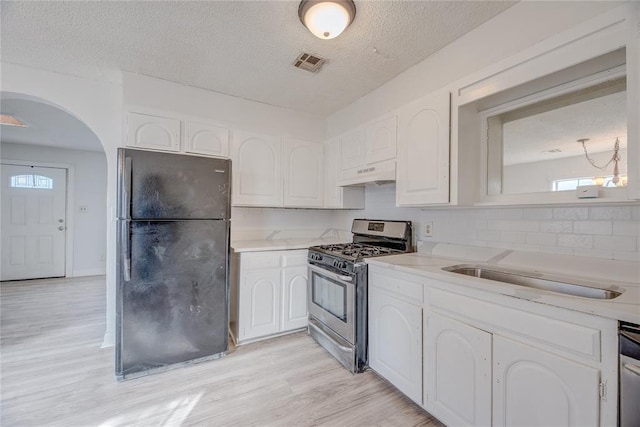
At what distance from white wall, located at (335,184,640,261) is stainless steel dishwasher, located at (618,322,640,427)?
0.70 m

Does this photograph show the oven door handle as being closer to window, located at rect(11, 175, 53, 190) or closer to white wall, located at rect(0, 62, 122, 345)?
white wall, located at rect(0, 62, 122, 345)

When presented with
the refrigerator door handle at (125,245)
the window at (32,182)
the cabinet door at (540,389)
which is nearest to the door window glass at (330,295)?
the cabinet door at (540,389)

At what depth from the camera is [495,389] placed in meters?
1.28

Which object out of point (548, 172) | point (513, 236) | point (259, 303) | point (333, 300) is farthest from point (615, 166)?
point (259, 303)

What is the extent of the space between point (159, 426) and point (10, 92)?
2.94 metres

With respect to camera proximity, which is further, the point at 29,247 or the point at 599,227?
the point at 29,247

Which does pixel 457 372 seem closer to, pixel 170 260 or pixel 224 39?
pixel 170 260

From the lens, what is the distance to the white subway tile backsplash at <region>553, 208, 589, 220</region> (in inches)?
59.8

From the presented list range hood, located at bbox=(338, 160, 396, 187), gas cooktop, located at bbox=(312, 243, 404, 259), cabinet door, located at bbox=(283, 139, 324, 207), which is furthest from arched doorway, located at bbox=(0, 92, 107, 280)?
gas cooktop, located at bbox=(312, 243, 404, 259)

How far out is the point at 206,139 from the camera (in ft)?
Answer: 8.70

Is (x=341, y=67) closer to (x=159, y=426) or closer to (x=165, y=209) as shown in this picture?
(x=165, y=209)

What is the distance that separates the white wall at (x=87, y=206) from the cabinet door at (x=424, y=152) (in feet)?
19.5

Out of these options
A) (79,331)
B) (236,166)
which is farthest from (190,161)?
(79,331)

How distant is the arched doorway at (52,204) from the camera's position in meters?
4.64
